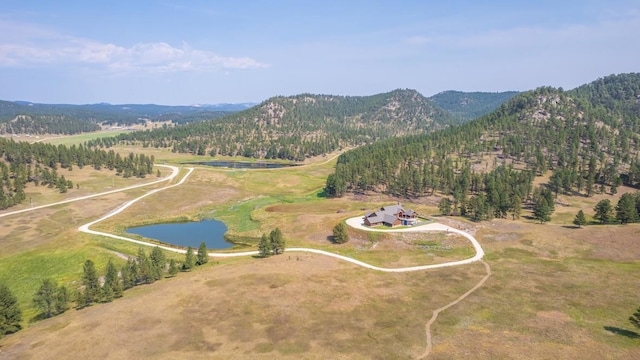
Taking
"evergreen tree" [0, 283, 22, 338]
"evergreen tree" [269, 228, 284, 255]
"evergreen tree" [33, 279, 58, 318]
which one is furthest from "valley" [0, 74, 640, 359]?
"evergreen tree" [269, 228, 284, 255]

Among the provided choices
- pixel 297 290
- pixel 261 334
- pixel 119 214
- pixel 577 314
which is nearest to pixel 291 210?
pixel 119 214

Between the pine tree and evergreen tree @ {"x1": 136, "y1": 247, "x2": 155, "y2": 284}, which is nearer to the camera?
the pine tree

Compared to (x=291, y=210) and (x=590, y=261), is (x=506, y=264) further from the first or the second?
(x=291, y=210)

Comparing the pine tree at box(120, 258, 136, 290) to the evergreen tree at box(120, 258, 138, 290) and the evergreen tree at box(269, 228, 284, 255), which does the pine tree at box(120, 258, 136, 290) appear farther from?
the evergreen tree at box(269, 228, 284, 255)

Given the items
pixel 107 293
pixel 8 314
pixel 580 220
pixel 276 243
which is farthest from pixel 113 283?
pixel 580 220

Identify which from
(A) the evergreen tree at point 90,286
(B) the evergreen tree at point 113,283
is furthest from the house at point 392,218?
(A) the evergreen tree at point 90,286

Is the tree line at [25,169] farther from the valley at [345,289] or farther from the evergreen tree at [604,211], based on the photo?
the evergreen tree at [604,211]
